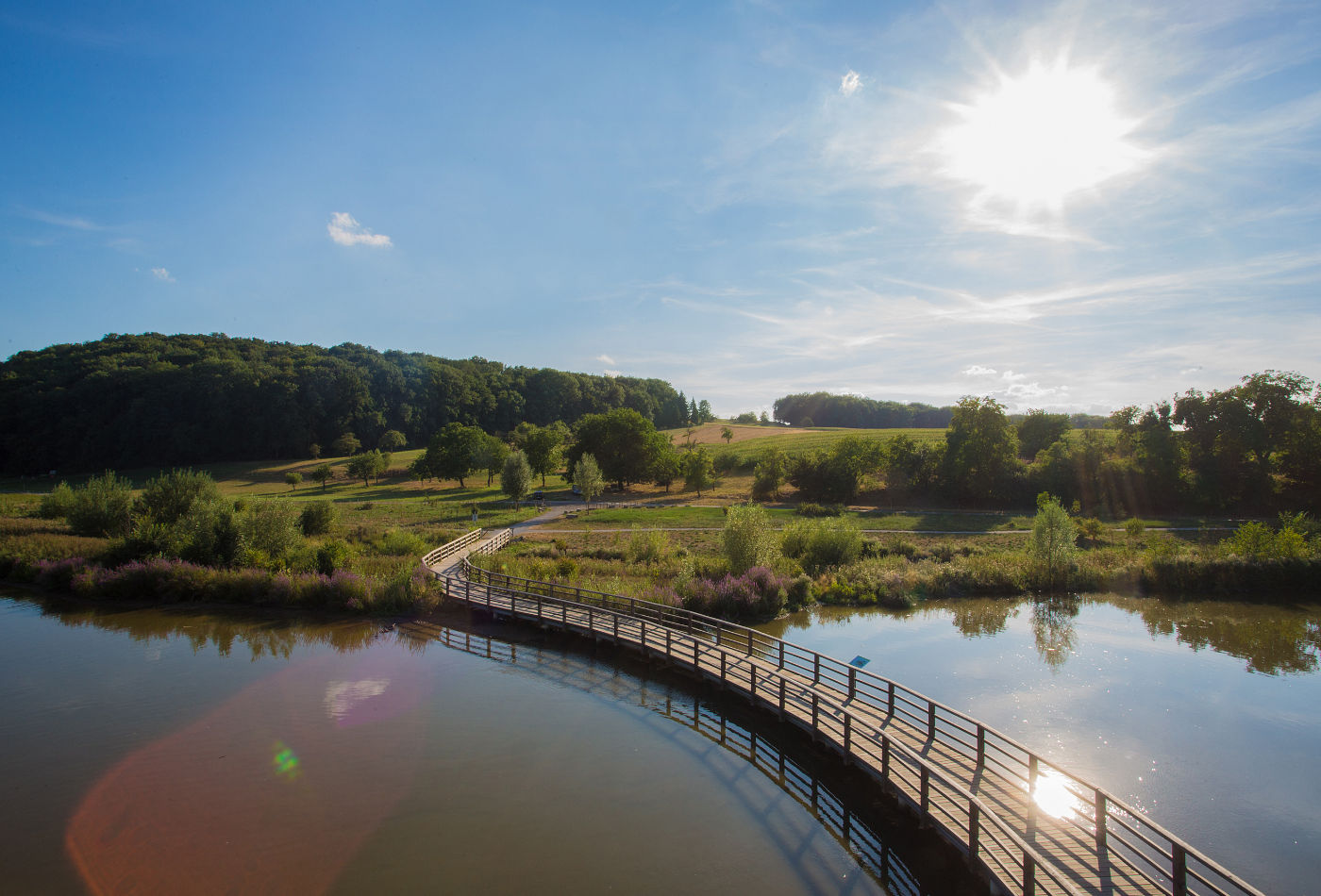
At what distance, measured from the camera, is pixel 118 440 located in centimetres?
8744

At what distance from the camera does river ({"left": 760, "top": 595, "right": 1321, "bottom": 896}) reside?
37.2ft

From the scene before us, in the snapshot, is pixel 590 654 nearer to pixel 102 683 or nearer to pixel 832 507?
pixel 102 683

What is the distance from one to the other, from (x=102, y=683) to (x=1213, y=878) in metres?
25.9

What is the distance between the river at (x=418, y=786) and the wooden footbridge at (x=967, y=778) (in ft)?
2.45

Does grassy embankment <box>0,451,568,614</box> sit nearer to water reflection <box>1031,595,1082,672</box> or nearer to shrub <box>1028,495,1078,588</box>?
water reflection <box>1031,595,1082,672</box>

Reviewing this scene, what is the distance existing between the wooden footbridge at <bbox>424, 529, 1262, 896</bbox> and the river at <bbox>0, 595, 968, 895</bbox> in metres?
0.75

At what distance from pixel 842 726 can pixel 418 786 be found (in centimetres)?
862

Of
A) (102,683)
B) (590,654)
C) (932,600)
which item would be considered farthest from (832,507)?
(102,683)

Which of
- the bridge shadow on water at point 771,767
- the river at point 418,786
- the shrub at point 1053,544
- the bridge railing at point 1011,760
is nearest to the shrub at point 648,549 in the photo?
the bridge railing at point 1011,760

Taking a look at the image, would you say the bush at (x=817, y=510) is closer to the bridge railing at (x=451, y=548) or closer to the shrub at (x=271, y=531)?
the bridge railing at (x=451, y=548)

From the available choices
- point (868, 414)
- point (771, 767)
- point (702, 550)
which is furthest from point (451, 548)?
point (868, 414)

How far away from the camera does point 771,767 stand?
13.1 meters

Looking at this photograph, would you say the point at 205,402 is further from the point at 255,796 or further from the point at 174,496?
the point at 255,796

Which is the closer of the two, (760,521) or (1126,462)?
(760,521)
